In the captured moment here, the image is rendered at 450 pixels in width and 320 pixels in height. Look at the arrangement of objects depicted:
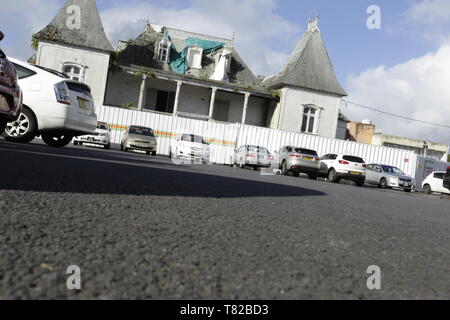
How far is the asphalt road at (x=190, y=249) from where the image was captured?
2.05 meters

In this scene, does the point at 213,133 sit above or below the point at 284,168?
above

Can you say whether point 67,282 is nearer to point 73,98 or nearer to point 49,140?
point 73,98

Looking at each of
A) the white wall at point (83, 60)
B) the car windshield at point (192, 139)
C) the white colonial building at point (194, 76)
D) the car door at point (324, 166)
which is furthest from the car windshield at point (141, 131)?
the car door at point (324, 166)

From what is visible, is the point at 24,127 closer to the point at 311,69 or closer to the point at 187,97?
the point at 187,97

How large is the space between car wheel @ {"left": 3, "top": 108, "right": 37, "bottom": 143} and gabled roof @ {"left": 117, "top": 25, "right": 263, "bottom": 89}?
24.2 m

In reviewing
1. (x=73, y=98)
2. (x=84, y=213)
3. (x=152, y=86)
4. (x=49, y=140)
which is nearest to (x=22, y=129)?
(x=73, y=98)

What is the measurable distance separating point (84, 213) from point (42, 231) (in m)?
0.76

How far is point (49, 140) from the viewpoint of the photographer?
1177cm

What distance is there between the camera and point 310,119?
35125 mm

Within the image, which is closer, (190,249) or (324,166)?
(190,249)

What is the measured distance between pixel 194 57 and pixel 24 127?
2798cm

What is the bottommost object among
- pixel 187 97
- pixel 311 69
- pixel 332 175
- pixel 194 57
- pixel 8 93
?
pixel 332 175

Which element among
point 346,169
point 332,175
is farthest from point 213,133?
point 346,169
